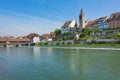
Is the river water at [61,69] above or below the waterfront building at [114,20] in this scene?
below

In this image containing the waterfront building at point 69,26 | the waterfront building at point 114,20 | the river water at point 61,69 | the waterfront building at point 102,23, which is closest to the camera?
the river water at point 61,69

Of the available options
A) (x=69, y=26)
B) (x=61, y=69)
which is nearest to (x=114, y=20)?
(x=69, y=26)

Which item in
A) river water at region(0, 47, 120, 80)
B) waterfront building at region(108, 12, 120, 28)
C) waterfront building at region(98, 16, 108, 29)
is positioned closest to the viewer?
Answer: river water at region(0, 47, 120, 80)

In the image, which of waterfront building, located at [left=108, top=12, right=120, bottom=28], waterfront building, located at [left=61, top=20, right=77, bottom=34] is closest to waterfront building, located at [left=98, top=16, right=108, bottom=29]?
waterfront building, located at [left=108, top=12, right=120, bottom=28]

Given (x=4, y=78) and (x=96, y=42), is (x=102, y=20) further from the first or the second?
(x=4, y=78)

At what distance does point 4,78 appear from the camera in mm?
11453

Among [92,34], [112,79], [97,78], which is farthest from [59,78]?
[92,34]

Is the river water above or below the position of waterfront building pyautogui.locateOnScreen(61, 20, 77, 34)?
below

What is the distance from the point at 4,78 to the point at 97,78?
16.6 ft

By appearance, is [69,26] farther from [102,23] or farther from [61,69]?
[61,69]

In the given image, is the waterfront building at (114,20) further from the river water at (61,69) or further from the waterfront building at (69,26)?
the river water at (61,69)

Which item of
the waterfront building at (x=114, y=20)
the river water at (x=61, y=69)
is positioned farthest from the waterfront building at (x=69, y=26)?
the river water at (x=61, y=69)

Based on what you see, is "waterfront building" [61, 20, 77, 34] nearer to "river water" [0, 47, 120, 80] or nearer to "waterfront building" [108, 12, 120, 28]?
"waterfront building" [108, 12, 120, 28]

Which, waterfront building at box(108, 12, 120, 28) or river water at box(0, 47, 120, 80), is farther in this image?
waterfront building at box(108, 12, 120, 28)
